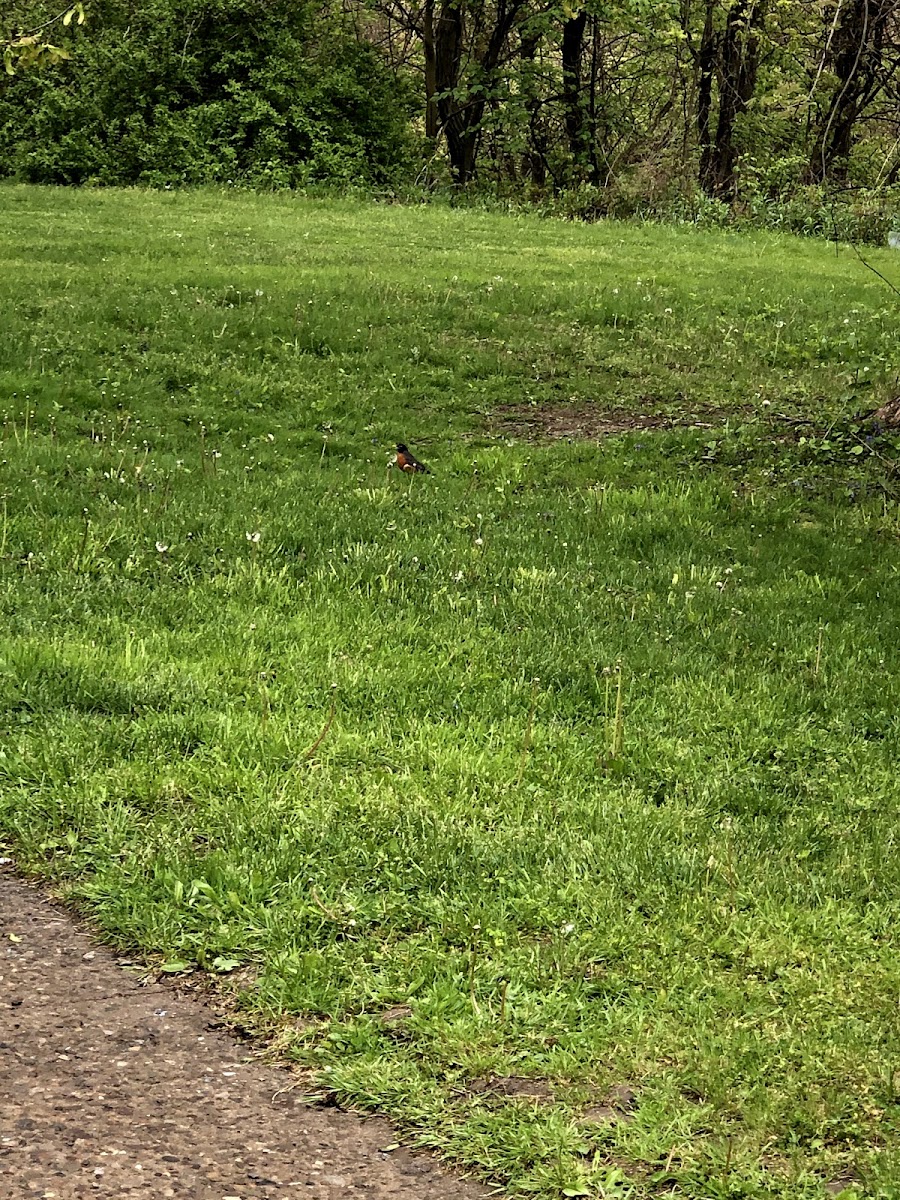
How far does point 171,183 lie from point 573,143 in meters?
9.89

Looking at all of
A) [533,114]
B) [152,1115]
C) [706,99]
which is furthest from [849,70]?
[706,99]

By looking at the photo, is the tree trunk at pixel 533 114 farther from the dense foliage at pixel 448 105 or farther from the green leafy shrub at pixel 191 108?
the green leafy shrub at pixel 191 108

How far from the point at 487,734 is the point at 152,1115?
2.25 meters

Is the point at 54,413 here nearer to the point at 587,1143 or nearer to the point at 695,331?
the point at 695,331

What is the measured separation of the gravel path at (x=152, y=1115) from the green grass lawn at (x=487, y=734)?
0.13 metres

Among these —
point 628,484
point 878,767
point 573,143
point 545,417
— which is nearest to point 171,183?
point 573,143

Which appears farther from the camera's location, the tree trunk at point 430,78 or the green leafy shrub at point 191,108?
the tree trunk at point 430,78

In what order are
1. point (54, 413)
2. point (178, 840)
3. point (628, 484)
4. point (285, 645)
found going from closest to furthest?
point (178, 840) < point (285, 645) < point (628, 484) < point (54, 413)

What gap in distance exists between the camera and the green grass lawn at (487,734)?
10.1 feet

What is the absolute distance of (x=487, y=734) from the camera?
4.81m

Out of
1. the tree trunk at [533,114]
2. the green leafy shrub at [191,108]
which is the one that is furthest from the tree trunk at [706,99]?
the green leafy shrub at [191,108]

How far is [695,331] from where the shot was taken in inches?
501

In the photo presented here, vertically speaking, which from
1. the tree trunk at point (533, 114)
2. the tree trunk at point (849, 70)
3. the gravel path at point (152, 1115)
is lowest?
the gravel path at point (152, 1115)

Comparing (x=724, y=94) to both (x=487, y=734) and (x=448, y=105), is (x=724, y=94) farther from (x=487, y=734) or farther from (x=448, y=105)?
(x=487, y=734)
